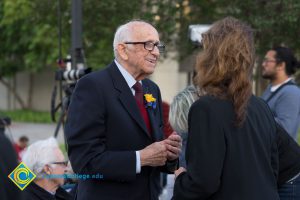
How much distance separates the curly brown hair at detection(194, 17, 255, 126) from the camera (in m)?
2.53

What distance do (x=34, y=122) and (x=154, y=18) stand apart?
50.8 ft

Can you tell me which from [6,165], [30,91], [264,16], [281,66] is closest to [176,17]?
[264,16]

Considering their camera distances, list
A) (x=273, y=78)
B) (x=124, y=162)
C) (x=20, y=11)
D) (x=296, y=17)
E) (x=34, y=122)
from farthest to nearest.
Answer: (x=34, y=122)
(x=20, y=11)
(x=296, y=17)
(x=273, y=78)
(x=124, y=162)

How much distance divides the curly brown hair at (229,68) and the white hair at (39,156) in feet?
4.93

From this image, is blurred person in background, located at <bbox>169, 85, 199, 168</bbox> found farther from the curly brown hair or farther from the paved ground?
the paved ground

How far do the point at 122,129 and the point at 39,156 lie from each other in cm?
102

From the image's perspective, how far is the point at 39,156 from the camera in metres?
3.70

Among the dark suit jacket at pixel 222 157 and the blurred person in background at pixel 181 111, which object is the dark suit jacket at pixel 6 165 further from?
the blurred person in background at pixel 181 111

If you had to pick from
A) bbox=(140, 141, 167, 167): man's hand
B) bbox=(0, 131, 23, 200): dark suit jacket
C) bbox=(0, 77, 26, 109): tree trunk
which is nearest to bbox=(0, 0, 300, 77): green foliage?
bbox=(140, 141, 167, 167): man's hand

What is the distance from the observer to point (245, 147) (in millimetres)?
2531

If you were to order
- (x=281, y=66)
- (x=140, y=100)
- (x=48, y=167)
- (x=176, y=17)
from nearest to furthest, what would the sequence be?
(x=140, y=100), (x=48, y=167), (x=281, y=66), (x=176, y=17)

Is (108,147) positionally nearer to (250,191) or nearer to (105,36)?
(250,191)

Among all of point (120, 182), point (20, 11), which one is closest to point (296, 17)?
point (120, 182)

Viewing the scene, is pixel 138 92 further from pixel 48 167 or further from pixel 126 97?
pixel 48 167
